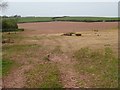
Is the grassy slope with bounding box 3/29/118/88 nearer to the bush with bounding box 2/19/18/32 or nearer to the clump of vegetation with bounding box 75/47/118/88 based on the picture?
the clump of vegetation with bounding box 75/47/118/88

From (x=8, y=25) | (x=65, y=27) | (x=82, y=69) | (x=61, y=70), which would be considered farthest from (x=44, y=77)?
(x=65, y=27)

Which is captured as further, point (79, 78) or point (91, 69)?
point (91, 69)

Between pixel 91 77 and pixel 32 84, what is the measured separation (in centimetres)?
310

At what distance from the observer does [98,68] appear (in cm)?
1889

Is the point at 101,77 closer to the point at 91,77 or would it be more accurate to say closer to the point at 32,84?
the point at 91,77

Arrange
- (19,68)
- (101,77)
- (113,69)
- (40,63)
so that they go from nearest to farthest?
(101,77) < (113,69) < (19,68) < (40,63)

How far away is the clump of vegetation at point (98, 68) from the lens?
51.6ft

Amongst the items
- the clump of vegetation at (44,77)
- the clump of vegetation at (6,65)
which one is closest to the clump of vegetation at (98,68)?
the clump of vegetation at (44,77)

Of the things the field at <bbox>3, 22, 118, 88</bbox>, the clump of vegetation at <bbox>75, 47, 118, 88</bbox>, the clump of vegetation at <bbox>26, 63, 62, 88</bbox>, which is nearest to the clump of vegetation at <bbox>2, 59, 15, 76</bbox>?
the field at <bbox>3, 22, 118, 88</bbox>

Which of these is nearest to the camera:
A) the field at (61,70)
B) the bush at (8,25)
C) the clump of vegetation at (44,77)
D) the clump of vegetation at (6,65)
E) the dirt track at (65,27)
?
the clump of vegetation at (44,77)

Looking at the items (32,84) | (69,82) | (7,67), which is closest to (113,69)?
(69,82)

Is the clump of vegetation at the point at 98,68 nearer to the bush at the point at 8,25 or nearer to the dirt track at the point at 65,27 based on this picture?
the dirt track at the point at 65,27

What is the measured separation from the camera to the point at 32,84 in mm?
15617

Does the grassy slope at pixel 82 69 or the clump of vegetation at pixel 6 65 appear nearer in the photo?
the grassy slope at pixel 82 69
